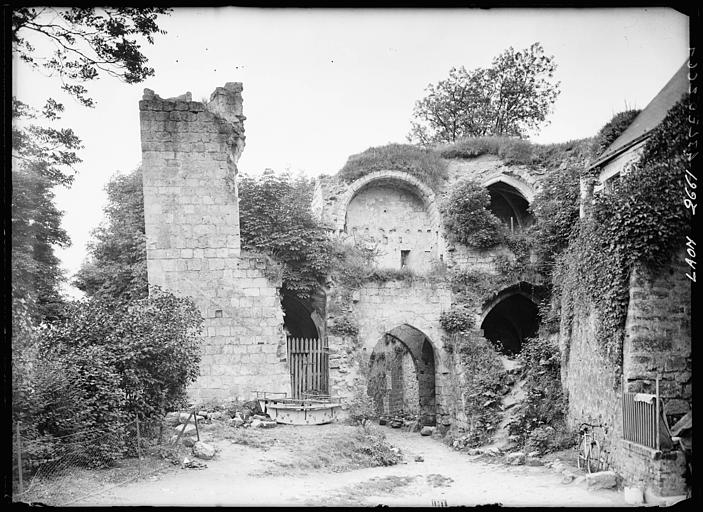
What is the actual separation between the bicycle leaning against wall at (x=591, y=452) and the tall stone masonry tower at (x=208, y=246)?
6.64 metres

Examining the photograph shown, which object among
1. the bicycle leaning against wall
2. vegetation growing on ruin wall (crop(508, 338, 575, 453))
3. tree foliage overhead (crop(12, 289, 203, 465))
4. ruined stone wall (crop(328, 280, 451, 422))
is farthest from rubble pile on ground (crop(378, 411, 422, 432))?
tree foliage overhead (crop(12, 289, 203, 465))

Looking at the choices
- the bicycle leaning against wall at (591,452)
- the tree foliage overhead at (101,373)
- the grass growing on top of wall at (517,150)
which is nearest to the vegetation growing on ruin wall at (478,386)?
the bicycle leaning against wall at (591,452)

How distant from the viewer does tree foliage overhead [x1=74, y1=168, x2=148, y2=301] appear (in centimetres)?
1408

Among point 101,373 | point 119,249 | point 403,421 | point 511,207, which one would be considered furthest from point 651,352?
point 119,249

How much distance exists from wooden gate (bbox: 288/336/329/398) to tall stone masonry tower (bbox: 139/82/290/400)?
0.55 metres

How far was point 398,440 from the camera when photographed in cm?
1460

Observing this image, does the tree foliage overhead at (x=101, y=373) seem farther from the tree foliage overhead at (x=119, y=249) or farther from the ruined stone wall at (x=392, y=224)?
the ruined stone wall at (x=392, y=224)

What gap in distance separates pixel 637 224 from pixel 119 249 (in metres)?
14.8

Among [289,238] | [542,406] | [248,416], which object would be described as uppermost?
[289,238]

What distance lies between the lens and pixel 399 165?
18.1 m

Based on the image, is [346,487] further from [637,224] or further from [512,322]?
[512,322]

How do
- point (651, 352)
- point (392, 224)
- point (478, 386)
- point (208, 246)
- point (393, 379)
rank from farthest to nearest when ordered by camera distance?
point (393, 379) < point (392, 224) < point (478, 386) < point (208, 246) < point (651, 352)

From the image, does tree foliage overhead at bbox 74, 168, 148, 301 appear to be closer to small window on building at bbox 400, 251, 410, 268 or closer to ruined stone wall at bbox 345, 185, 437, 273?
ruined stone wall at bbox 345, 185, 437, 273
